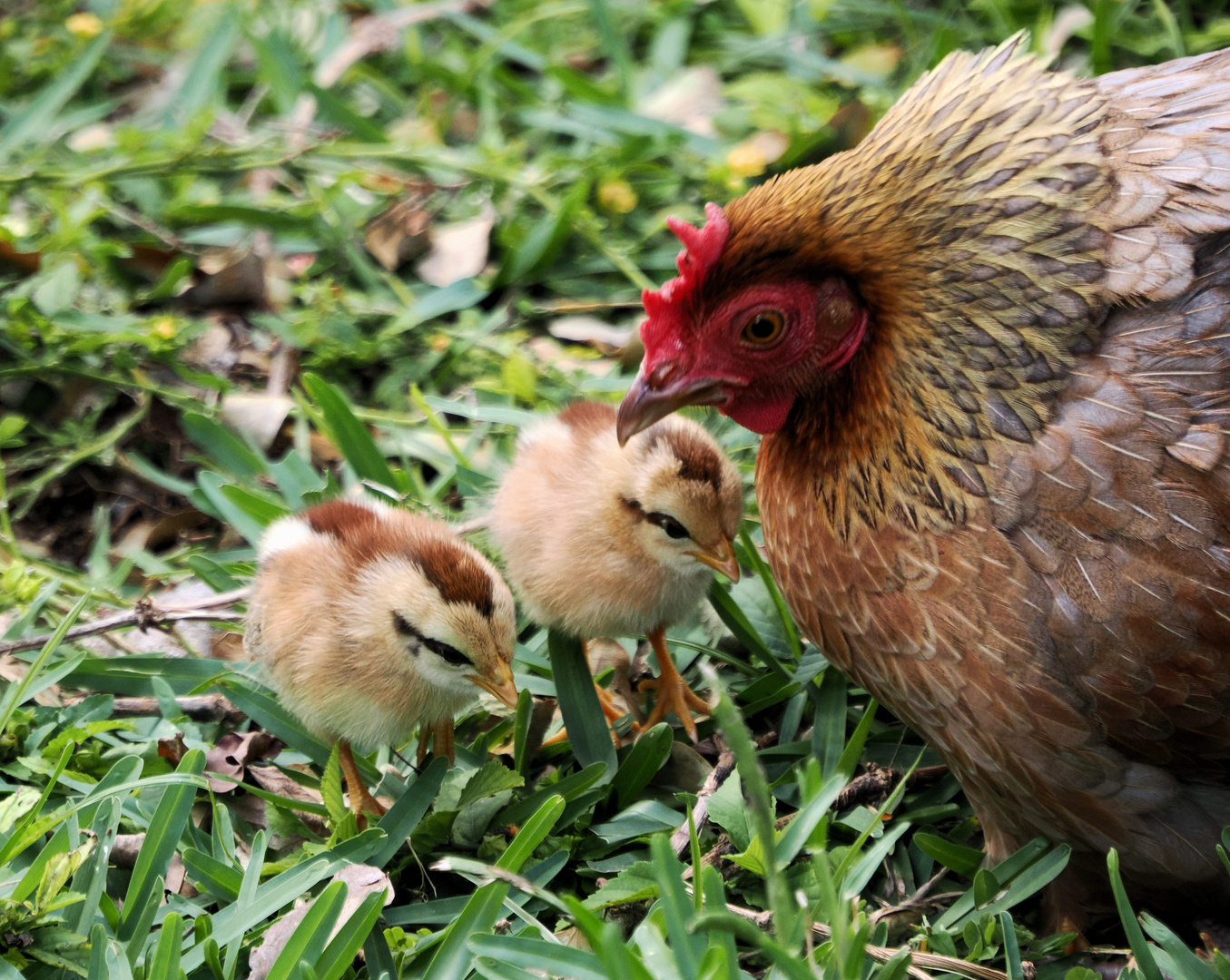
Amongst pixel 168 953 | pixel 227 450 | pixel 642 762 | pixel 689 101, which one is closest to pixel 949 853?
pixel 642 762

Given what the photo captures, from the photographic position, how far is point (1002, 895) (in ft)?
6.75

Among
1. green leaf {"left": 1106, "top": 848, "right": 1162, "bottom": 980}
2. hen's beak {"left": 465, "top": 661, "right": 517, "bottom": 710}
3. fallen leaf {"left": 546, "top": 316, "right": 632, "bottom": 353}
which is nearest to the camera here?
green leaf {"left": 1106, "top": 848, "right": 1162, "bottom": 980}

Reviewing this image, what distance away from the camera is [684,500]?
2375mm

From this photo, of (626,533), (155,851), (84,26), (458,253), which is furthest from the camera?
(84,26)

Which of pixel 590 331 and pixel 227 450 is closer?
pixel 227 450

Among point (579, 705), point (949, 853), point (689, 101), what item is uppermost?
point (689, 101)

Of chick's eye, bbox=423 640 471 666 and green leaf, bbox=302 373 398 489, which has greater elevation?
chick's eye, bbox=423 640 471 666

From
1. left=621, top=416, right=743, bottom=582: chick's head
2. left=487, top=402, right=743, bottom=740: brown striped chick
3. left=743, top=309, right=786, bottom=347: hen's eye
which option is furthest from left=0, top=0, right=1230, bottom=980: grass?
left=743, top=309, right=786, bottom=347: hen's eye

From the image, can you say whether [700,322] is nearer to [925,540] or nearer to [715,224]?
[715,224]

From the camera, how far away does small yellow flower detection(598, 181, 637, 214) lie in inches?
146

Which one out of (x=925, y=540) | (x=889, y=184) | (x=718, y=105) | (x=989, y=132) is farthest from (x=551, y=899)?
(x=718, y=105)

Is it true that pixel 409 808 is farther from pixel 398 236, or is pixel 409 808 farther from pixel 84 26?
pixel 84 26

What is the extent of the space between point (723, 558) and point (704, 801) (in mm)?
528

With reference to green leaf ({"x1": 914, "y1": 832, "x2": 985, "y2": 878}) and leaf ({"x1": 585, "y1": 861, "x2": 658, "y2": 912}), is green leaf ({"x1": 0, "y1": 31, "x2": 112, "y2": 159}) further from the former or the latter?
green leaf ({"x1": 914, "y1": 832, "x2": 985, "y2": 878})
